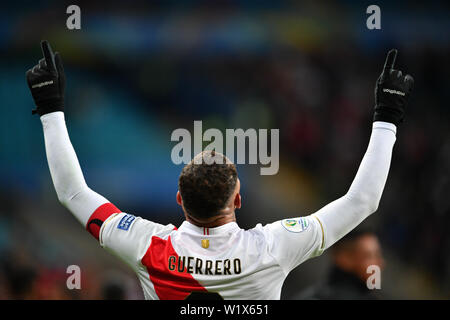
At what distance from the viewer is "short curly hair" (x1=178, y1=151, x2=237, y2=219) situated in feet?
6.13

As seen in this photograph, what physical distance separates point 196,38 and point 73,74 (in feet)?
5.46

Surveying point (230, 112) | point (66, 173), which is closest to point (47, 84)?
point (66, 173)

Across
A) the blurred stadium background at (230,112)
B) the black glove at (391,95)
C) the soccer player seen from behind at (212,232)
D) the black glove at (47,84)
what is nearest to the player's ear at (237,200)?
the soccer player seen from behind at (212,232)

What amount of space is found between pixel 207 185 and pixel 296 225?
0.36 m

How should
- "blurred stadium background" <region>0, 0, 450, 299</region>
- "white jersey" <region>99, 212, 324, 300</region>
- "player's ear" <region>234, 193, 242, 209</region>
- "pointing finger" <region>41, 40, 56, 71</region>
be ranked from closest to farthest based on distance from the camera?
"white jersey" <region>99, 212, 324, 300</region> < "player's ear" <region>234, 193, 242, 209</region> < "pointing finger" <region>41, 40, 56, 71</region> < "blurred stadium background" <region>0, 0, 450, 299</region>

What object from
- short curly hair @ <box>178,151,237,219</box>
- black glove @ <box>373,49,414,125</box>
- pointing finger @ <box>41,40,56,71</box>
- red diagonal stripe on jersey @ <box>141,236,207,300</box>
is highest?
pointing finger @ <box>41,40,56,71</box>

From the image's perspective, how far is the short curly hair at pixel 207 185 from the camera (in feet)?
6.13

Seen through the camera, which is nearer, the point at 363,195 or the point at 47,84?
the point at 363,195

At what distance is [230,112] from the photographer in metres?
6.58

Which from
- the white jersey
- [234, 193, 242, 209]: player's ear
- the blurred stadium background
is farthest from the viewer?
the blurred stadium background

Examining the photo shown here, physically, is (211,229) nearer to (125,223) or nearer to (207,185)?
(207,185)

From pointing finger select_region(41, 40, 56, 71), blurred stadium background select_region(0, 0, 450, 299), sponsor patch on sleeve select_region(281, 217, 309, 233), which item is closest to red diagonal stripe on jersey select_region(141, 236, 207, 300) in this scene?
sponsor patch on sleeve select_region(281, 217, 309, 233)

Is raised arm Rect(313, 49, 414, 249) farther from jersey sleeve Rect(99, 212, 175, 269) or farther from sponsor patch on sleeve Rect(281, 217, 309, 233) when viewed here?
jersey sleeve Rect(99, 212, 175, 269)

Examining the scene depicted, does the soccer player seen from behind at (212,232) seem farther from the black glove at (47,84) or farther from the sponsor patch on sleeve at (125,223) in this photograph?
the black glove at (47,84)
